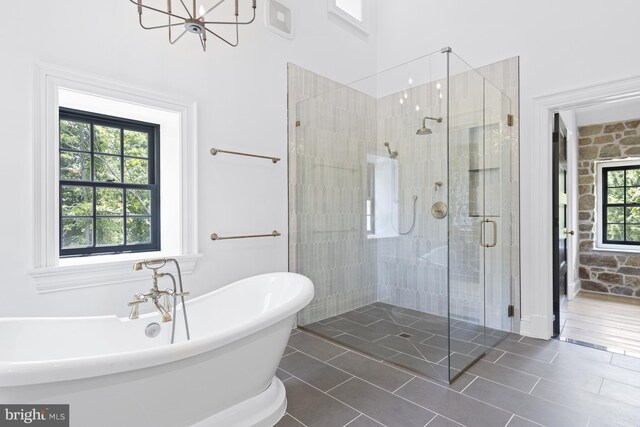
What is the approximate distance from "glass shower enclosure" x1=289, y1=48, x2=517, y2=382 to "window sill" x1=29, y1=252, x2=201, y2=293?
139 centimetres

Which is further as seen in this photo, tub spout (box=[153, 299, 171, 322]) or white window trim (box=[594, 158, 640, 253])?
white window trim (box=[594, 158, 640, 253])

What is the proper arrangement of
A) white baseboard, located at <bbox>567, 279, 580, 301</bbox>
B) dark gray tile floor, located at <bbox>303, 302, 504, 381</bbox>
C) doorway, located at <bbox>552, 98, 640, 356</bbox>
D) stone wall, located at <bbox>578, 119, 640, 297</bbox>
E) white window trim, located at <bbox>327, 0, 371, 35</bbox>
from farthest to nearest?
stone wall, located at <bbox>578, 119, 640, 297</bbox>
white baseboard, located at <bbox>567, 279, 580, 301</bbox>
doorway, located at <bbox>552, 98, 640, 356</bbox>
white window trim, located at <bbox>327, 0, 371, 35</bbox>
dark gray tile floor, located at <bbox>303, 302, 504, 381</bbox>

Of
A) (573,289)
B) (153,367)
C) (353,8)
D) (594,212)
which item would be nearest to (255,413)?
(153,367)

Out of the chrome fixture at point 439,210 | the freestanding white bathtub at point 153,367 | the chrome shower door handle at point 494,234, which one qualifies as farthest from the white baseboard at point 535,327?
the freestanding white bathtub at point 153,367

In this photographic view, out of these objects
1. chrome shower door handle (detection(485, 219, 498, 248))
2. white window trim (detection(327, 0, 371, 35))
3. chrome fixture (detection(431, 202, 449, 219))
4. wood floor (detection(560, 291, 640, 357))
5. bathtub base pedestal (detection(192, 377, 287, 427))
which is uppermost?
white window trim (detection(327, 0, 371, 35))

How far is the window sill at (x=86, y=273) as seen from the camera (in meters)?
1.88

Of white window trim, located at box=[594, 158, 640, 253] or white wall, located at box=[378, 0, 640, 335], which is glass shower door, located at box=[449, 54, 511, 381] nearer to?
white wall, located at box=[378, 0, 640, 335]

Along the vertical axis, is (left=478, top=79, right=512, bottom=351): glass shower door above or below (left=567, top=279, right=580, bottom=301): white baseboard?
above

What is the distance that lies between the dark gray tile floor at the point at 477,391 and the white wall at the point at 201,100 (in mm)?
1086

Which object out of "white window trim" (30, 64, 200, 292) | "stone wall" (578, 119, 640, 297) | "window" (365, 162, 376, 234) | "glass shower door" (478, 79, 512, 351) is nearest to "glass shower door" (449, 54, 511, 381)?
"glass shower door" (478, 79, 512, 351)

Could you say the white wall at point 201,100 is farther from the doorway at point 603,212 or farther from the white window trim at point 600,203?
the white window trim at point 600,203

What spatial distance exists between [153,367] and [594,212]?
5.76 meters

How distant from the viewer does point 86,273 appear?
202 cm

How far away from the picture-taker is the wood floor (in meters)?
2.76
